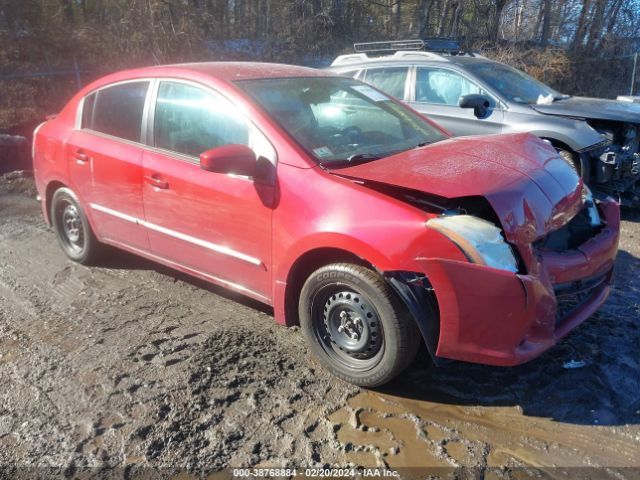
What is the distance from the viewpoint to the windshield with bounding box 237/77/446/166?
352 centimetres

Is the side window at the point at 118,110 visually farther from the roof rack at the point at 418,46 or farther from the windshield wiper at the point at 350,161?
the roof rack at the point at 418,46

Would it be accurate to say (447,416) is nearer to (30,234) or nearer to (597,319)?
(597,319)

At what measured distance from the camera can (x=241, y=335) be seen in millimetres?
3818

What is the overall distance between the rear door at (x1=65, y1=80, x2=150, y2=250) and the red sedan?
0.06 ft

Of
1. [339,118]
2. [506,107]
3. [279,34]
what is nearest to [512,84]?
[506,107]

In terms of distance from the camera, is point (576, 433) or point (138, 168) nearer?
point (576, 433)

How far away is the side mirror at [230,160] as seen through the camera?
3.25 meters

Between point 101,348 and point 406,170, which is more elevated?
point 406,170

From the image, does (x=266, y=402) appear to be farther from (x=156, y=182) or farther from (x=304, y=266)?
(x=156, y=182)

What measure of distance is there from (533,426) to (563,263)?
87 centimetres

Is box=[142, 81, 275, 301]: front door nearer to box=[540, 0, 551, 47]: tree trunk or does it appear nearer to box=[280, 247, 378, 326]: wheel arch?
box=[280, 247, 378, 326]: wheel arch

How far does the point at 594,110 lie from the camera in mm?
6633

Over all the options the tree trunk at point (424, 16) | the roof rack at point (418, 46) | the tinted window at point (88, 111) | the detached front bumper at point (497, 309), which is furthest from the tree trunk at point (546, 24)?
the detached front bumper at point (497, 309)

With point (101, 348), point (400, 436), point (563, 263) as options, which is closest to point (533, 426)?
point (400, 436)
